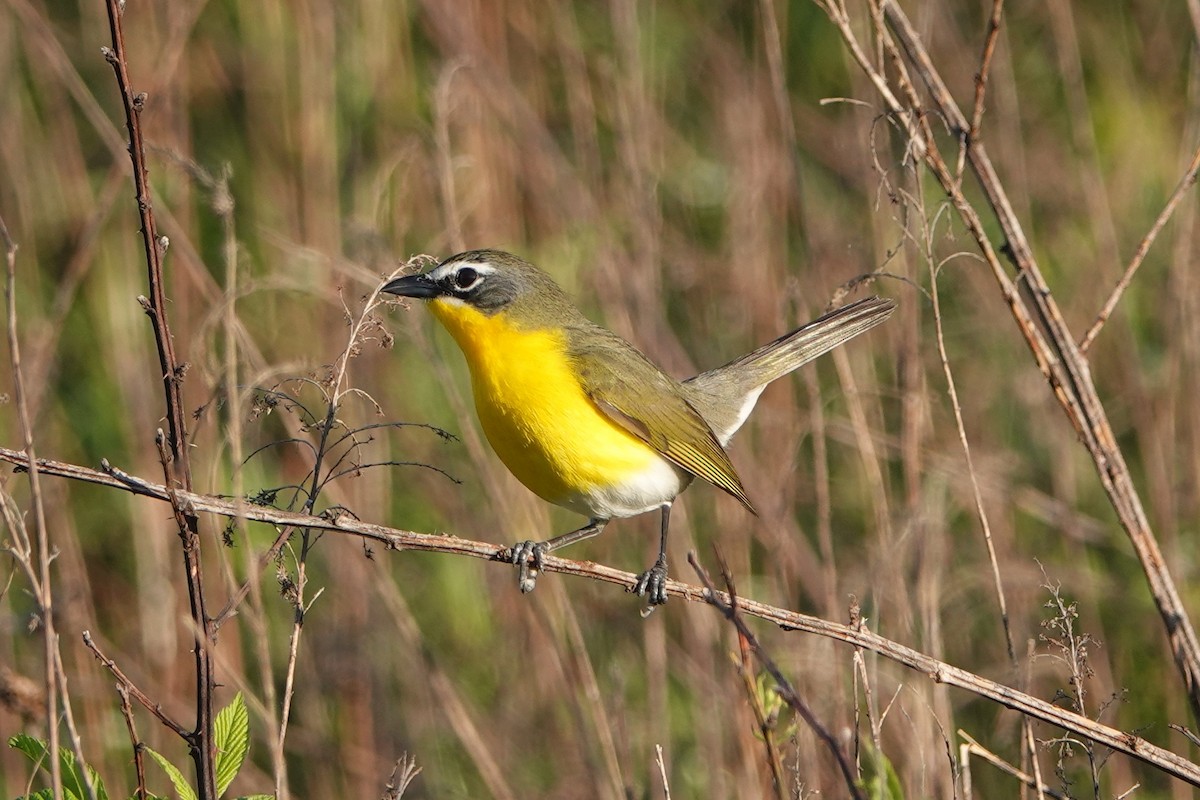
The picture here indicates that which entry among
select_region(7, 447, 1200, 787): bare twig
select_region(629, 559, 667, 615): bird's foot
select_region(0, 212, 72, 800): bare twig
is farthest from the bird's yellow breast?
select_region(0, 212, 72, 800): bare twig

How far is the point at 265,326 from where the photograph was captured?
6.69m

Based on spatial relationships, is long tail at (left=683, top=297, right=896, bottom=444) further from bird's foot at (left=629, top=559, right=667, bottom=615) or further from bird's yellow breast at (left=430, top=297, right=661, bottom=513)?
bird's foot at (left=629, top=559, right=667, bottom=615)

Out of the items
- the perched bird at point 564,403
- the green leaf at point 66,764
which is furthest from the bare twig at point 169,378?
the perched bird at point 564,403

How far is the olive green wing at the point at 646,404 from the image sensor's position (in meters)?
4.64

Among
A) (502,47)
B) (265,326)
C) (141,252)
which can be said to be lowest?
(265,326)

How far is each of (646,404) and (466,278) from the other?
758 millimetres

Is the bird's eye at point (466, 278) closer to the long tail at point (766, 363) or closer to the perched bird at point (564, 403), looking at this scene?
the perched bird at point (564, 403)

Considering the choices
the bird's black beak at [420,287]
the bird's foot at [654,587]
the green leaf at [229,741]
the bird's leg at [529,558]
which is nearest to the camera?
the green leaf at [229,741]

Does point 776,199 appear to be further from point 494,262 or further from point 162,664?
point 162,664

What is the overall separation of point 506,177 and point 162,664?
2.76 metres

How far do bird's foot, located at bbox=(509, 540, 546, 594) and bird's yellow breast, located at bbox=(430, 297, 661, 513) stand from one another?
0.26 metres

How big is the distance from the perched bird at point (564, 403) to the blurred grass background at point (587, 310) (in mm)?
446

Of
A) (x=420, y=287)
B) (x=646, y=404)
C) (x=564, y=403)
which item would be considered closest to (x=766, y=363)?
(x=646, y=404)

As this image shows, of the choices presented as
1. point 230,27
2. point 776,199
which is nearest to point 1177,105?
point 776,199
